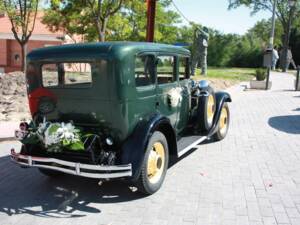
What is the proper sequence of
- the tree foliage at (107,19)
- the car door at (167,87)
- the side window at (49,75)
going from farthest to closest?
the tree foliage at (107,19), the car door at (167,87), the side window at (49,75)

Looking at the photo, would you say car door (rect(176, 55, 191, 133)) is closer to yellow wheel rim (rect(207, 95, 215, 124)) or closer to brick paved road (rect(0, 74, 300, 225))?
yellow wheel rim (rect(207, 95, 215, 124))

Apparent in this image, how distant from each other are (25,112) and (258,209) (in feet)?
25.5

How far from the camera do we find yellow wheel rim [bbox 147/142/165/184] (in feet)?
16.7

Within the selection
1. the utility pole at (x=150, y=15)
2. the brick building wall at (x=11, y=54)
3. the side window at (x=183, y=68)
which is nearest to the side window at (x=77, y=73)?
the side window at (x=183, y=68)

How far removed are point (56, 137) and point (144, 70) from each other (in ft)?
4.54

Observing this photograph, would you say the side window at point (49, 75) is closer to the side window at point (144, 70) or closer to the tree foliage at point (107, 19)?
the side window at point (144, 70)

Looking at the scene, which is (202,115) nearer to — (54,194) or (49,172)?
(49,172)

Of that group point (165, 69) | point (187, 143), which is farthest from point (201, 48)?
point (165, 69)

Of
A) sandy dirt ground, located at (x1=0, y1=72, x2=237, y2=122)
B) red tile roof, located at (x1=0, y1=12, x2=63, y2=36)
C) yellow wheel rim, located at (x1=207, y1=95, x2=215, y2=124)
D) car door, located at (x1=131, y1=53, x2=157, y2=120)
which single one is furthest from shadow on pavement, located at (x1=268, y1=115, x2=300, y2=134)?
red tile roof, located at (x1=0, y1=12, x2=63, y2=36)

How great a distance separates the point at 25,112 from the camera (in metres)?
10.9

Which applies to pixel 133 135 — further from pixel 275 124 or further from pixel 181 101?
pixel 275 124

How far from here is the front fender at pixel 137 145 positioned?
15.4 ft

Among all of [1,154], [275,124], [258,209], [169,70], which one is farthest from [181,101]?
[275,124]

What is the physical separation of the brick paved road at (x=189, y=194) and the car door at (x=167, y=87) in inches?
35.2
